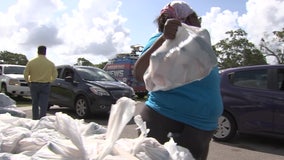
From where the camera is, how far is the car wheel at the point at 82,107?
11.4 meters

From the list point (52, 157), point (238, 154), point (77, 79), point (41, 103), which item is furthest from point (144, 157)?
point (77, 79)

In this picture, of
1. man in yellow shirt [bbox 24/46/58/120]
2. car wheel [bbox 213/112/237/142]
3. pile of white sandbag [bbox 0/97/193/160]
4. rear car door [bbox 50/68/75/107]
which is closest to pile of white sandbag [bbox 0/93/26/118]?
pile of white sandbag [bbox 0/97/193/160]

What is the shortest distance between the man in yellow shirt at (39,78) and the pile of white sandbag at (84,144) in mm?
6876

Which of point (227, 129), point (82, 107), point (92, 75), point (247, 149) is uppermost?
point (92, 75)

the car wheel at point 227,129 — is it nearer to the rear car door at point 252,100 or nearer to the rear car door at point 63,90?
the rear car door at point 252,100

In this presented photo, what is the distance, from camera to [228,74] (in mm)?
8320

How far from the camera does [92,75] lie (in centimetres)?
1219

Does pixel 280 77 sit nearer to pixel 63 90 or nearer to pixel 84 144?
pixel 84 144

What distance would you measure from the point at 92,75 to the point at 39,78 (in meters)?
3.12

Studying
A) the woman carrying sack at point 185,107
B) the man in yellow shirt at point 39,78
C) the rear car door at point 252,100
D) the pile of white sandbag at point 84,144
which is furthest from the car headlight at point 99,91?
the pile of white sandbag at point 84,144

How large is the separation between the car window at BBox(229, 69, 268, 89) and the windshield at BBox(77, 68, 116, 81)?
4.91 metres

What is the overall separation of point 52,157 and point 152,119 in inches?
40.4

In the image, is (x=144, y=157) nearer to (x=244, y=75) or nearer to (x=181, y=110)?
(x=181, y=110)

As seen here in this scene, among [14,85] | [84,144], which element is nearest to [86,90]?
[14,85]
